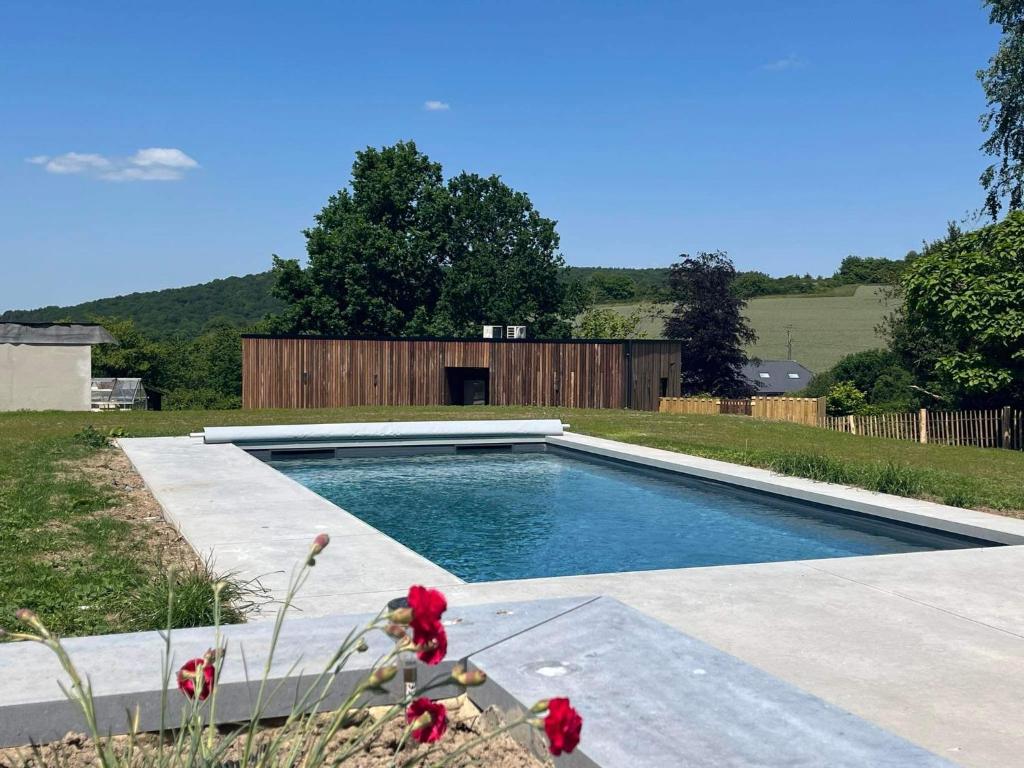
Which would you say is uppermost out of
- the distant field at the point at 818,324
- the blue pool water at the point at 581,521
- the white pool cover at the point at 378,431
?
the distant field at the point at 818,324

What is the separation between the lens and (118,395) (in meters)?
41.4

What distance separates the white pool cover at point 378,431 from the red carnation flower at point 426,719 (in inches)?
520

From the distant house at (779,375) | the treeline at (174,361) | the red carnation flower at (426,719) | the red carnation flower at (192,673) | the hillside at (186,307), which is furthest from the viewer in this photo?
the hillside at (186,307)

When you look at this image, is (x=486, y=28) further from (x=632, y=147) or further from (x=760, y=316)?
(x=760, y=316)

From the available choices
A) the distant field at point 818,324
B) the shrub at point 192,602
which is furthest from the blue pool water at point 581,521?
the distant field at point 818,324

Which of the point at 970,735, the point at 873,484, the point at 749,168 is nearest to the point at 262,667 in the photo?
the point at 970,735

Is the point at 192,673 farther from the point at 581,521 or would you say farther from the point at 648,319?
the point at 648,319

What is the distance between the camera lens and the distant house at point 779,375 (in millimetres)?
63500

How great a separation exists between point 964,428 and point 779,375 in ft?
147

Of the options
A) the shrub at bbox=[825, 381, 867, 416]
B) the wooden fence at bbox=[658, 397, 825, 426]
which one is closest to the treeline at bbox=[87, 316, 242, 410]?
the wooden fence at bbox=[658, 397, 825, 426]

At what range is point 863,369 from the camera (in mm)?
54094

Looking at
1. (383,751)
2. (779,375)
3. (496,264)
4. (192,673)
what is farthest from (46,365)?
(779,375)

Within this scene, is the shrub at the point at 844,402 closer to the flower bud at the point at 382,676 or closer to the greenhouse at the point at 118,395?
the greenhouse at the point at 118,395

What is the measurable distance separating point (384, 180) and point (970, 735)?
40730 mm
